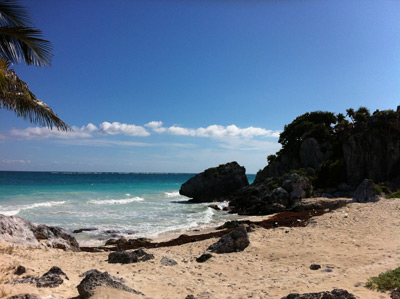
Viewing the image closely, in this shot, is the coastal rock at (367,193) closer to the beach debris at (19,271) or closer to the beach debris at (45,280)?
the beach debris at (45,280)

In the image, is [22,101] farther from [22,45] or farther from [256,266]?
[256,266]

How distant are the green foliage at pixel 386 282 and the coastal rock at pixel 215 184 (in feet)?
124

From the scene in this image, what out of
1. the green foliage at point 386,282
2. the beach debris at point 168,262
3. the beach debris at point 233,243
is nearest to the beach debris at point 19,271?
the beach debris at point 168,262

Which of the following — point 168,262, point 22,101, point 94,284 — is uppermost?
point 22,101

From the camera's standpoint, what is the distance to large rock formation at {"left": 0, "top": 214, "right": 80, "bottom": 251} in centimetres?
1036

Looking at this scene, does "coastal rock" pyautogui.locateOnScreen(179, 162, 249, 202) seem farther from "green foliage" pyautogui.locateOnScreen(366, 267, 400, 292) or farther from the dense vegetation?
"green foliage" pyautogui.locateOnScreen(366, 267, 400, 292)

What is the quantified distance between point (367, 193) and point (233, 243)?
61.4 feet

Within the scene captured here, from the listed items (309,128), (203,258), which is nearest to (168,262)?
(203,258)

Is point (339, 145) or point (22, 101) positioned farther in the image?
point (339, 145)

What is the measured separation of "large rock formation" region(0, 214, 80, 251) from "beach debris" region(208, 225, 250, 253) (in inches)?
264

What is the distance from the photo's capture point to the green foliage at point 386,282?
5.71m

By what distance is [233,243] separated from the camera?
441 inches

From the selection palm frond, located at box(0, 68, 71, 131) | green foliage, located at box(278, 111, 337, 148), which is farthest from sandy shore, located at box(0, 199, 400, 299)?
green foliage, located at box(278, 111, 337, 148)

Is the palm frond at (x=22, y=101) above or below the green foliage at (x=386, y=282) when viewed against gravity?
above
